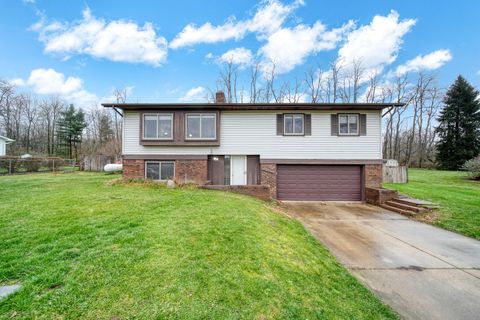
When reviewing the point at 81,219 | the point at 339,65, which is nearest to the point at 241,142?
the point at 81,219

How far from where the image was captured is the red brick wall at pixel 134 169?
1211 cm

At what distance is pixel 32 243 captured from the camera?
4.08 metres

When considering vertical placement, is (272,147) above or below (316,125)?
below

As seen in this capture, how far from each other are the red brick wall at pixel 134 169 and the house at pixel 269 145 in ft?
0.16

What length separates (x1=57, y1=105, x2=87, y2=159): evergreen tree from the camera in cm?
3631

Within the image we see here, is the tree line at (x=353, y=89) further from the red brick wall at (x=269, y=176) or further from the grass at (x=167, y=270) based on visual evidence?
the grass at (x=167, y=270)

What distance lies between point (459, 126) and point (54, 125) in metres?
61.6

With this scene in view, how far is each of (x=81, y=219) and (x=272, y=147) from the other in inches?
355

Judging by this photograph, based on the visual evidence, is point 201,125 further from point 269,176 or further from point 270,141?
point 269,176

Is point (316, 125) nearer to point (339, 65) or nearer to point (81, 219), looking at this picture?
point (81, 219)

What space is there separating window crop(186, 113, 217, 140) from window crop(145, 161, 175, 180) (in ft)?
6.71

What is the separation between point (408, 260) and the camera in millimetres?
4938

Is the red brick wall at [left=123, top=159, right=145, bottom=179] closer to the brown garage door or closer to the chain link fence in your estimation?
the brown garage door

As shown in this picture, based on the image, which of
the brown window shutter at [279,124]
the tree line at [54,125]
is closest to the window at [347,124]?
the brown window shutter at [279,124]
